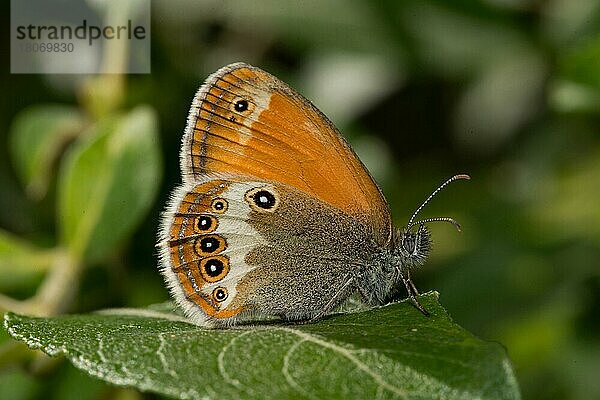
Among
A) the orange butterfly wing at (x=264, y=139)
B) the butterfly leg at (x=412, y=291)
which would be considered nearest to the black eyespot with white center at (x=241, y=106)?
the orange butterfly wing at (x=264, y=139)

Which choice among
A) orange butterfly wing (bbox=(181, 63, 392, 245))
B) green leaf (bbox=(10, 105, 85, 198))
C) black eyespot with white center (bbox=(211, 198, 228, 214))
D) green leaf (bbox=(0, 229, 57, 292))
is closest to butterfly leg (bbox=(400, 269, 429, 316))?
orange butterfly wing (bbox=(181, 63, 392, 245))

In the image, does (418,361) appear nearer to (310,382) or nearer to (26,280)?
(310,382)

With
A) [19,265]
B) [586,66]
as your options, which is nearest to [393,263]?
[586,66]

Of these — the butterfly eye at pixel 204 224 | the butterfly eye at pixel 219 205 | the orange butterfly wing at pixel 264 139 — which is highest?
the orange butterfly wing at pixel 264 139

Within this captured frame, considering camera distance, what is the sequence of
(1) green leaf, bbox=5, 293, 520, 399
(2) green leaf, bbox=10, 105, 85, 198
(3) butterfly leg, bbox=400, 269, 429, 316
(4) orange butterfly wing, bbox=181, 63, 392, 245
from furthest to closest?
(2) green leaf, bbox=10, 105, 85, 198 → (4) orange butterfly wing, bbox=181, 63, 392, 245 → (3) butterfly leg, bbox=400, 269, 429, 316 → (1) green leaf, bbox=5, 293, 520, 399

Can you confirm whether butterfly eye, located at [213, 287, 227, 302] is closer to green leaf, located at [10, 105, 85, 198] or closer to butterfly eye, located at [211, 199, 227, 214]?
butterfly eye, located at [211, 199, 227, 214]

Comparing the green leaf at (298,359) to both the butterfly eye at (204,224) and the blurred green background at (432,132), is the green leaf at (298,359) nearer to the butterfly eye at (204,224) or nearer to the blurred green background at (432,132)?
the butterfly eye at (204,224)
